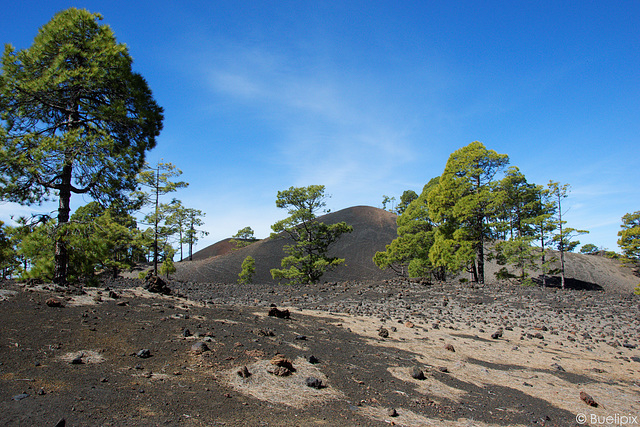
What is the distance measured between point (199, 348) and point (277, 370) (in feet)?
4.31

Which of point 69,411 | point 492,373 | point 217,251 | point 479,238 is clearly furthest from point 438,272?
point 217,251

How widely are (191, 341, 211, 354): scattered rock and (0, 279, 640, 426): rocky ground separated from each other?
2cm

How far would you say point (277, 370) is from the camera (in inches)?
196

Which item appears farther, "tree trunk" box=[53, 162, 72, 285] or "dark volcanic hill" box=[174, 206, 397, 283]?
"dark volcanic hill" box=[174, 206, 397, 283]

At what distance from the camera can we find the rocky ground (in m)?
3.64

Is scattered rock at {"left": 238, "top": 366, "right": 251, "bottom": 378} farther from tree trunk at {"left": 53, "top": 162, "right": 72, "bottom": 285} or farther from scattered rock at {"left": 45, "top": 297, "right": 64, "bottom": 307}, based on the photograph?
tree trunk at {"left": 53, "top": 162, "right": 72, "bottom": 285}

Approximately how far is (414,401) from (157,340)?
13.5ft

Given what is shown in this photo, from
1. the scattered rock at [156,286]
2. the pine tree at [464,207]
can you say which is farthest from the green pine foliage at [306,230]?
the scattered rock at [156,286]

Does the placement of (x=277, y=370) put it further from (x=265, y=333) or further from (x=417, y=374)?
(x=417, y=374)

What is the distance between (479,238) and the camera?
20.5 metres

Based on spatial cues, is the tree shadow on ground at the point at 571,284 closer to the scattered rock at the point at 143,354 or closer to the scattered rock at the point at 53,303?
the scattered rock at the point at 143,354

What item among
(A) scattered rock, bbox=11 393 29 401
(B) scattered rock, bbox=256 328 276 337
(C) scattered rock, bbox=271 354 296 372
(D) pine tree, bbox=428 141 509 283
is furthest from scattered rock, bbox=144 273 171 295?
(D) pine tree, bbox=428 141 509 283

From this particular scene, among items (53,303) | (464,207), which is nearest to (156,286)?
(53,303)

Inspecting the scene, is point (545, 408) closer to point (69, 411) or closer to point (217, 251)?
point (69, 411)
